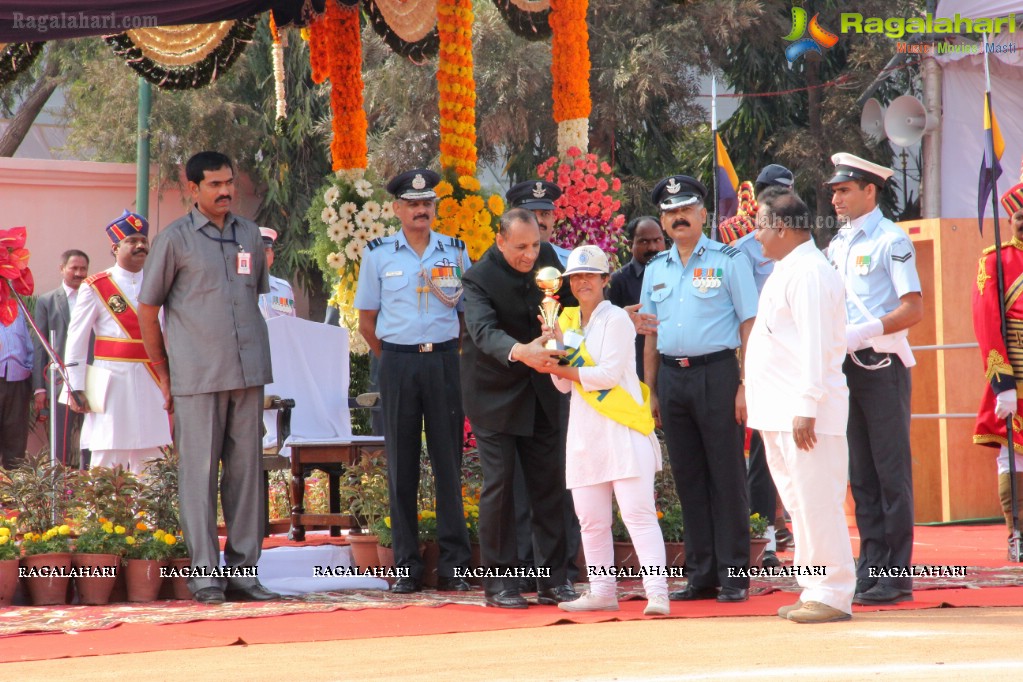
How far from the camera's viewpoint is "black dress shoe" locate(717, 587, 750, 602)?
621 centimetres

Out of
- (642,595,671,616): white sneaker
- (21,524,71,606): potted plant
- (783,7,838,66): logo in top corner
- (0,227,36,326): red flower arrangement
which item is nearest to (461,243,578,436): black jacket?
(642,595,671,616): white sneaker

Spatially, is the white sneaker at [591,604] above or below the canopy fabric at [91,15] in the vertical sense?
below

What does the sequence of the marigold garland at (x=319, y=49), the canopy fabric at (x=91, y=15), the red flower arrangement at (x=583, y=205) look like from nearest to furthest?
the canopy fabric at (x=91, y=15), the red flower arrangement at (x=583, y=205), the marigold garland at (x=319, y=49)

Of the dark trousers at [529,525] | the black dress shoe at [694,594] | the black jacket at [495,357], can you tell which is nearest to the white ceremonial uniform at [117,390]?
the dark trousers at [529,525]

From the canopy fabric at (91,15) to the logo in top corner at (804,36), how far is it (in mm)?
10633

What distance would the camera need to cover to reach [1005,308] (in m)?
7.94

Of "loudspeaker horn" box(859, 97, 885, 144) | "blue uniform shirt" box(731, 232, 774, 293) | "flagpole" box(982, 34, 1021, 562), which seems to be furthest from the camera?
"loudspeaker horn" box(859, 97, 885, 144)

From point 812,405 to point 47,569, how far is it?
3.67 metres

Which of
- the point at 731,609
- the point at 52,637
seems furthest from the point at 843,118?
the point at 52,637

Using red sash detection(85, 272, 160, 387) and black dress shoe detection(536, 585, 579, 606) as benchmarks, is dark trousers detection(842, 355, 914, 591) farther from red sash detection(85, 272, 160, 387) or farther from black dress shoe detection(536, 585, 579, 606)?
red sash detection(85, 272, 160, 387)

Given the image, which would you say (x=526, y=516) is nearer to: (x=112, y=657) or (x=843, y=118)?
(x=112, y=657)

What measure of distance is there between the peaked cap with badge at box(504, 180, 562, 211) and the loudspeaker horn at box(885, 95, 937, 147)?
6946 mm

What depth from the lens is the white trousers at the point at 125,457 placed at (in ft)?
27.4

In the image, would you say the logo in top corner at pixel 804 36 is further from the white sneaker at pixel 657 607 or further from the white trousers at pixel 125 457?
the white sneaker at pixel 657 607
